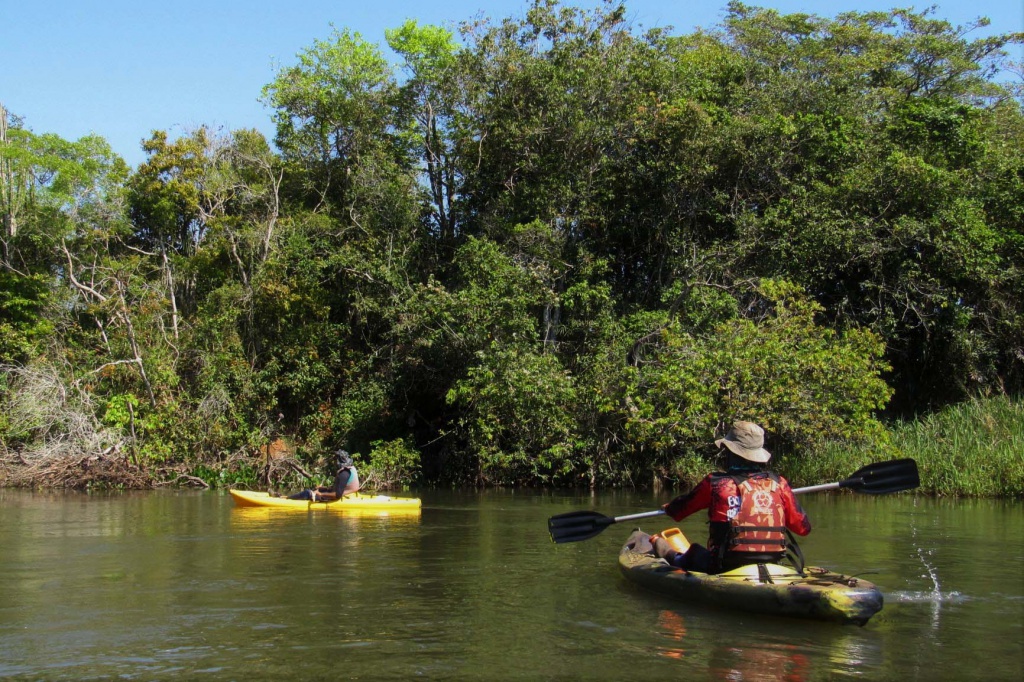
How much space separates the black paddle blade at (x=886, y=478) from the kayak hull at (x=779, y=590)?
5.52ft

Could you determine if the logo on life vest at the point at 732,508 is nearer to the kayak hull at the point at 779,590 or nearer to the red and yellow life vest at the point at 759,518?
the red and yellow life vest at the point at 759,518

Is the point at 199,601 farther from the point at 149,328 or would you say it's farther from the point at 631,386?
the point at 149,328

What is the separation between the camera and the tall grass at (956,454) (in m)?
14.8

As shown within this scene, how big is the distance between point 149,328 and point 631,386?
10.9m

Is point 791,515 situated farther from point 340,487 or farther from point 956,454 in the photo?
point 956,454

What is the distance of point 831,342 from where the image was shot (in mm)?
17250

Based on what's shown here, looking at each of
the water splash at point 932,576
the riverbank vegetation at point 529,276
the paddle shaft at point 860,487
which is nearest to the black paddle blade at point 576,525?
the paddle shaft at point 860,487

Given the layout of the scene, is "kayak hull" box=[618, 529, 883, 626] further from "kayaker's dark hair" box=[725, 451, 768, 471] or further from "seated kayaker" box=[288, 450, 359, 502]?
"seated kayaker" box=[288, 450, 359, 502]

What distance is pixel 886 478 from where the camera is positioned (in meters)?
8.29

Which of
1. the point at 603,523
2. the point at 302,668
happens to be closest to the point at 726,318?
the point at 603,523

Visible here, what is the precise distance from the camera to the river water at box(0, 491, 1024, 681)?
17.6 ft

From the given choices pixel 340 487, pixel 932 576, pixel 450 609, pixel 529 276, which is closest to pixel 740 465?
pixel 450 609

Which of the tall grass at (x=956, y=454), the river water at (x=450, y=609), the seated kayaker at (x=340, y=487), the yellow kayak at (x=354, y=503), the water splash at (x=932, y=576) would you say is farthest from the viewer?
the tall grass at (x=956, y=454)

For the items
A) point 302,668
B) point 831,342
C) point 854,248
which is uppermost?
point 854,248
